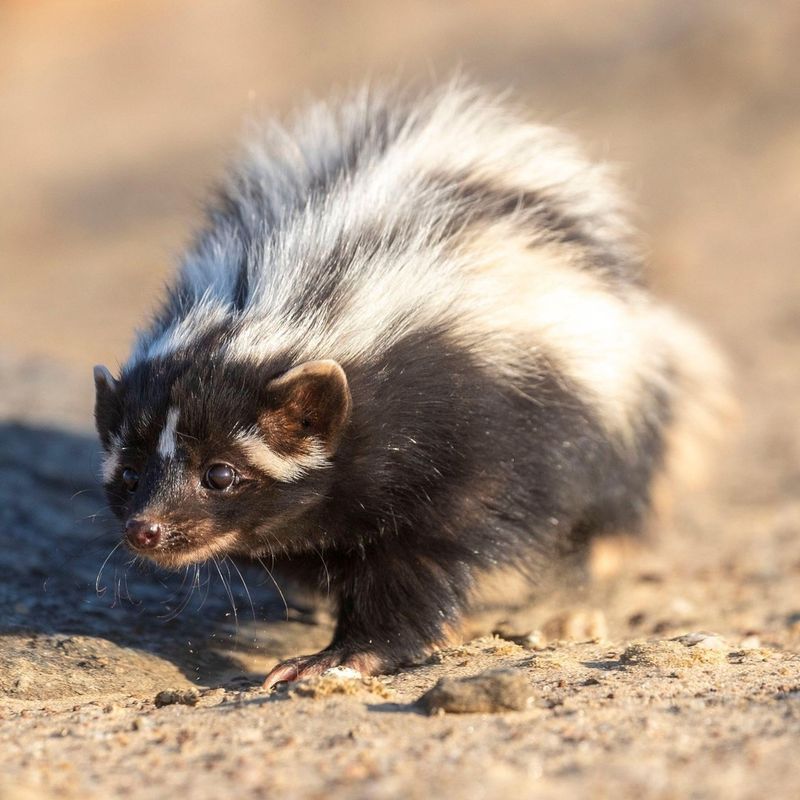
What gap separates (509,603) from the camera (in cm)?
712

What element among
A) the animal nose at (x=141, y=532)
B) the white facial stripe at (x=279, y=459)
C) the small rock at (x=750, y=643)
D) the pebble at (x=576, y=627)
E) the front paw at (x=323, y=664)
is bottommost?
the front paw at (x=323, y=664)

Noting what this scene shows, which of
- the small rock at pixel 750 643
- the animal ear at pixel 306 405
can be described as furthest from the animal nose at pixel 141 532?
the small rock at pixel 750 643

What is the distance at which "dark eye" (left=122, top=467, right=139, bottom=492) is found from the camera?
5395 mm

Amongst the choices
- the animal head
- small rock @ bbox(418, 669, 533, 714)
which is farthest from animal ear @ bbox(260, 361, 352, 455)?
small rock @ bbox(418, 669, 533, 714)

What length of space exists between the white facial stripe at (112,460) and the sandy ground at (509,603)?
801 millimetres

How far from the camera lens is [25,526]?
275 inches

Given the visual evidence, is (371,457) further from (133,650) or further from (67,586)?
(67,586)

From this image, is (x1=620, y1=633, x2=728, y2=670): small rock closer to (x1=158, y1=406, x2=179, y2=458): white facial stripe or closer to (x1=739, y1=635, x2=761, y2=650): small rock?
(x1=739, y1=635, x2=761, y2=650): small rock

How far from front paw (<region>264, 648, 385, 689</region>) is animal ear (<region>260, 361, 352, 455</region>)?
2.97 feet

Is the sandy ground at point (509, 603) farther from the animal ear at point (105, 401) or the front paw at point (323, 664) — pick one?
the animal ear at point (105, 401)

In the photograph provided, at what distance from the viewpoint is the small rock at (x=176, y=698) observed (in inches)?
190

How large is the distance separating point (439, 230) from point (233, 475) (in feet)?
5.19

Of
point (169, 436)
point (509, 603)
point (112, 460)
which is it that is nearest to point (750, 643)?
point (509, 603)

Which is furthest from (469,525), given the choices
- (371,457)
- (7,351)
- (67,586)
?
(7,351)
